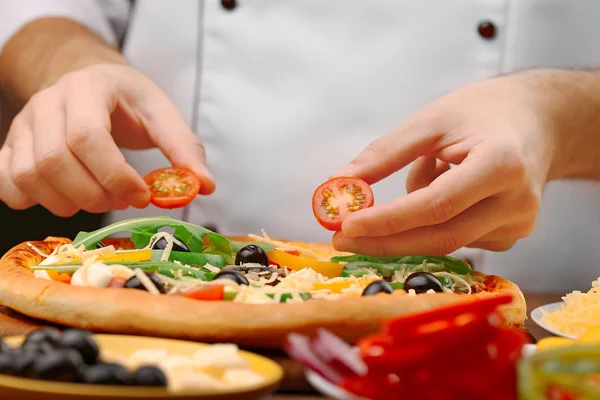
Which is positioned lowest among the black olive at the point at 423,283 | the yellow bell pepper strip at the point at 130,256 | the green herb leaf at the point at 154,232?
the black olive at the point at 423,283

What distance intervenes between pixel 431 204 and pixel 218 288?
0.52 meters

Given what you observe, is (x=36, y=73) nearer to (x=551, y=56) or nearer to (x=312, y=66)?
(x=312, y=66)

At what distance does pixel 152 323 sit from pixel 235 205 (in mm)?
1469

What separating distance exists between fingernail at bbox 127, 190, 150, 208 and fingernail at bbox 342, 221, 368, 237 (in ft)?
1.94

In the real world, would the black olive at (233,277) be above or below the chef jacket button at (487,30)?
below

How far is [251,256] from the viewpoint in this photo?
1.85m

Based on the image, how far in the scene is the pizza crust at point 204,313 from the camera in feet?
4.43

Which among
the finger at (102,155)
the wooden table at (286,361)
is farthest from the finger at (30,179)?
the wooden table at (286,361)

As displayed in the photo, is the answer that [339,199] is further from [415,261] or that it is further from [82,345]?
[82,345]

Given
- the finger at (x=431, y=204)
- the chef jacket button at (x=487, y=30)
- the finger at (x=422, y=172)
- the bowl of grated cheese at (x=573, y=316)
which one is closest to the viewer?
the bowl of grated cheese at (x=573, y=316)

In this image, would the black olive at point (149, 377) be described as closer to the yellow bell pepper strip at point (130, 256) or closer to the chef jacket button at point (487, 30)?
the yellow bell pepper strip at point (130, 256)

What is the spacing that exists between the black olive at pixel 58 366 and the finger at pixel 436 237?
89 centimetres

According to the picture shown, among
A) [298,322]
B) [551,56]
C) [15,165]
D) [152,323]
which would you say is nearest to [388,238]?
[298,322]

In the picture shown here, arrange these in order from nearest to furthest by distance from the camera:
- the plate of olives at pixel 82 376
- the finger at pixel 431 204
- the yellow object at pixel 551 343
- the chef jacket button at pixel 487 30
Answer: the plate of olives at pixel 82 376 → the yellow object at pixel 551 343 → the finger at pixel 431 204 → the chef jacket button at pixel 487 30
